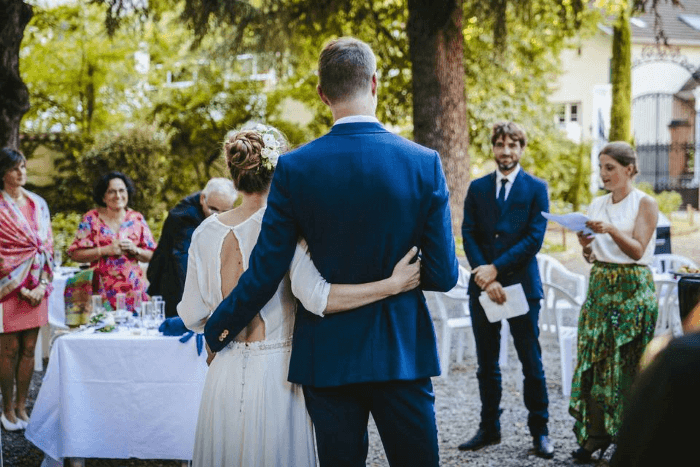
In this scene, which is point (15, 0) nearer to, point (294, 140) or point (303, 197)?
point (303, 197)

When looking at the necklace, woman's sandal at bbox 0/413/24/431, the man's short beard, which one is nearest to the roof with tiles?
the man's short beard

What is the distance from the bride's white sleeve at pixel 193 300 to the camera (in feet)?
9.68

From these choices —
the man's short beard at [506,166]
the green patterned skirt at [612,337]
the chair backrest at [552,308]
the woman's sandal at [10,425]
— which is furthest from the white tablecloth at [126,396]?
the chair backrest at [552,308]

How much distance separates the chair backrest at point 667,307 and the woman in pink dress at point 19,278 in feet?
16.7

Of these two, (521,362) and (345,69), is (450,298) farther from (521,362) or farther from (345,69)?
(345,69)

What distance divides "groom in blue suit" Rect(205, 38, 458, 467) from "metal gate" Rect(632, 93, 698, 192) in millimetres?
24085

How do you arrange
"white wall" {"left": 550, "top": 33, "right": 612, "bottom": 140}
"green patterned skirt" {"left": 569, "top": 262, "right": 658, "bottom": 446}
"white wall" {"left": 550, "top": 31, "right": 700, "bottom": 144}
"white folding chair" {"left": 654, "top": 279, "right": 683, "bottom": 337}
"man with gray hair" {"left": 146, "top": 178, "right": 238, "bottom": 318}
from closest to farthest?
"green patterned skirt" {"left": 569, "top": 262, "right": 658, "bottom": 446}
"man with gray hair" {"left": 146, "top": 178, "right": 238, "bottom": 318}
"white folding chair" {"left": 654, "top": 279, "right": 683, "bottom": 337}
"white wall" {"left": 550, "top": 31, "right": 700, "bottom": 144}
"white wall" {"left": 550, "top": 33, "right": 612, "bottom": 140}

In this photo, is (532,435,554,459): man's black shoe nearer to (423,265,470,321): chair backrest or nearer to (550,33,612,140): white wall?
(423,265,470,321): chair backrest

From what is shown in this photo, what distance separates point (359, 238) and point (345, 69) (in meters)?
0.57

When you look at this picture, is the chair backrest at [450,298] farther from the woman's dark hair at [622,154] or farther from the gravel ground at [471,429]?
the woman's dark hair at [622,154]

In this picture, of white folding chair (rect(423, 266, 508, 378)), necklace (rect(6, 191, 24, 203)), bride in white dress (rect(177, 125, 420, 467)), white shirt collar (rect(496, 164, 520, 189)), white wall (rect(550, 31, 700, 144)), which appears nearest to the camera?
bride in white dress (rect(177, 125, 420, 467))

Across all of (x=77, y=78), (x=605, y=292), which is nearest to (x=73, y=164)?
(x=77, y=78)

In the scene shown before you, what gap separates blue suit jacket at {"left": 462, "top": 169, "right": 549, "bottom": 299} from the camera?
474cm

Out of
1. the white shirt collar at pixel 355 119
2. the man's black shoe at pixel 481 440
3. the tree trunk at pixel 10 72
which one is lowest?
the man's black shoe at pixel 481 440
